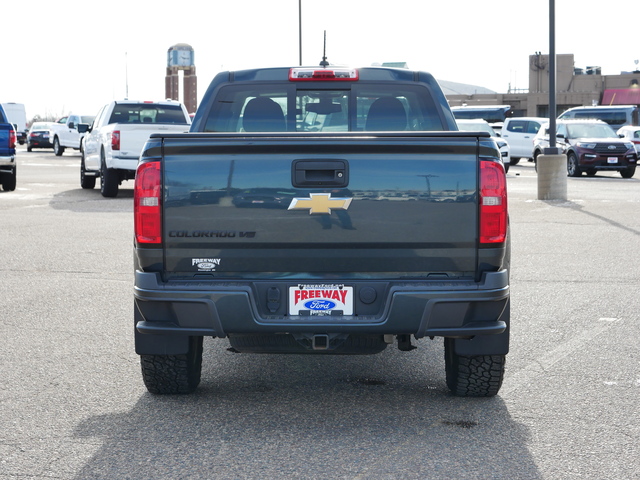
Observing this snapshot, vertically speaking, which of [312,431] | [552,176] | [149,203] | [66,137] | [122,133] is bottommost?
[312,431]

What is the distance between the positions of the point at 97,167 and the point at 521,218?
32.9 feet

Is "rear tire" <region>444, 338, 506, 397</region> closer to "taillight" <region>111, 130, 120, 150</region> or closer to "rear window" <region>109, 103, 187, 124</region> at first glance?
"taillight" <region>111, 130, 120, 150</region>

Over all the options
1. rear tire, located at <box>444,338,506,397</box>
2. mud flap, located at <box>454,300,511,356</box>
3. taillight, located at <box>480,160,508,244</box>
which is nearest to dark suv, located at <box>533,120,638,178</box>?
rear tire, located at <box>444,338,506,397</box>

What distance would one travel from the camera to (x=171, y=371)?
538 centimetres

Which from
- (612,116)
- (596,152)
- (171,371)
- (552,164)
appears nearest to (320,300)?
(171,371)

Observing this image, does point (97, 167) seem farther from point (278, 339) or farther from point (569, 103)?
point (569, 103)

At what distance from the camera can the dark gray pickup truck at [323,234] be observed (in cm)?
474

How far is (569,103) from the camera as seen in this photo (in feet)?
267

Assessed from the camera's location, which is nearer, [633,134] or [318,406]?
[318,406]

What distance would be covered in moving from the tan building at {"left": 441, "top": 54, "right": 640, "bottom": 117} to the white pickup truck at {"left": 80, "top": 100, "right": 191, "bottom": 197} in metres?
60.0

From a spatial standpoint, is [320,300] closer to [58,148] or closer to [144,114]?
[144,114]

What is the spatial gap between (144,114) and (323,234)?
57.1 ft

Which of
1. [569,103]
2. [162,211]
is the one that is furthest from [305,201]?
[569,103]

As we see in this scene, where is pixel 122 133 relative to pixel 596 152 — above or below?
above
